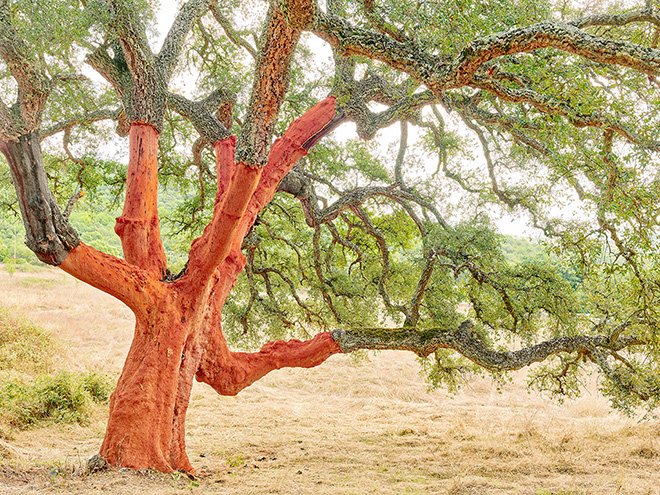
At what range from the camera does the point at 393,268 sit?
327 inches

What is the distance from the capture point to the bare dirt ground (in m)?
4.25

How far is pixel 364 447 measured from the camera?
6.45 m

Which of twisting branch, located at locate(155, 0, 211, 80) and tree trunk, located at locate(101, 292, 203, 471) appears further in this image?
twisting branch, located at locate(155, 0, 211, 80)

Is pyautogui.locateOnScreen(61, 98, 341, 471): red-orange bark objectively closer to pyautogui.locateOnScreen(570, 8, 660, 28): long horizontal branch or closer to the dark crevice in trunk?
the dark crevice in trunk

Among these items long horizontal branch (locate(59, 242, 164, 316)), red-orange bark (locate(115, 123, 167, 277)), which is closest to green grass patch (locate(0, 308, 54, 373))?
red-orange bark (locate(115, 123, 167, 277))

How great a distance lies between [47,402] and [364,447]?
16.2 ft

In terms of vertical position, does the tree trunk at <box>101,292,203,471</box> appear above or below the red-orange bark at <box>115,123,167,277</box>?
below

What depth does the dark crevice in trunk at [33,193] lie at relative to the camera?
3592 millimetres

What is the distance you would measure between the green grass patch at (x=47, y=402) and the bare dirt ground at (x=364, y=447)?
0.96ft

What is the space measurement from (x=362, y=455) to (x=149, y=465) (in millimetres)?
2739

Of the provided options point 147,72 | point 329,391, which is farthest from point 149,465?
point 329,391

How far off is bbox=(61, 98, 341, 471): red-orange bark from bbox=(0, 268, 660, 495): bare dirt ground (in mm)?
410

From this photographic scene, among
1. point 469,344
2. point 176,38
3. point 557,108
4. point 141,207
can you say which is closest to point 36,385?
point 141,207

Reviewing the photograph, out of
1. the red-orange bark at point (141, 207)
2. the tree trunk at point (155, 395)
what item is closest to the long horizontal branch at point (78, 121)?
the red-orange bark at point (141, 207)
